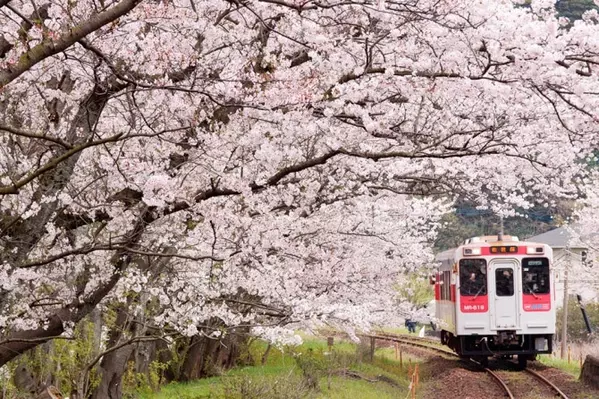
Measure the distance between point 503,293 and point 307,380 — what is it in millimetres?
5855

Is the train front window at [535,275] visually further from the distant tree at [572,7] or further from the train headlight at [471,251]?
the distant tree at [572,7]

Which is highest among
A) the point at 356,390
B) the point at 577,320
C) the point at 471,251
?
the point at 471,251

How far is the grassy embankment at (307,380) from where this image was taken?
33.8ft

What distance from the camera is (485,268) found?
58.7ft

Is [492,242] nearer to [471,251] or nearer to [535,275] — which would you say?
[471,251]

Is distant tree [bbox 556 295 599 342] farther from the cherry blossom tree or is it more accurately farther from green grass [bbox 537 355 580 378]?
the cherry blossom tree

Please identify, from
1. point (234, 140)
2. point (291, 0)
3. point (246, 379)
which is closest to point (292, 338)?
point (246, 379)

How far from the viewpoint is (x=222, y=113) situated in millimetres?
7266

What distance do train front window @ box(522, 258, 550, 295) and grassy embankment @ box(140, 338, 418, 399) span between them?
316 cm

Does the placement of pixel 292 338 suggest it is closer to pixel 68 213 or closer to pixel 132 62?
pixel 68 213

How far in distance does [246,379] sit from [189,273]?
57.2 inches

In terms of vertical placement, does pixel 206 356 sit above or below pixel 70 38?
below

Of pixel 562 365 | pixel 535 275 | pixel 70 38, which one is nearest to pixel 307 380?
pixel 535 275

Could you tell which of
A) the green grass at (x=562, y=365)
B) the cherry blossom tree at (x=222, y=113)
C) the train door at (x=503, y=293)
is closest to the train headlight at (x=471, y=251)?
the train door at (x=503, y=293)
